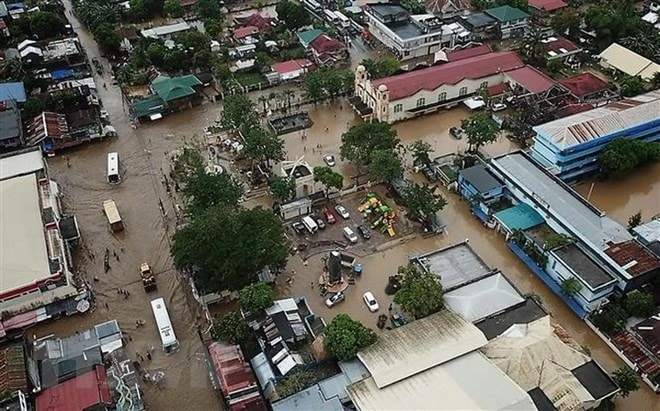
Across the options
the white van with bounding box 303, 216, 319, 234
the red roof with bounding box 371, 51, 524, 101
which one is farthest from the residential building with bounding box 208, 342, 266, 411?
the red roof with bounding box 371, 51, 524, 101

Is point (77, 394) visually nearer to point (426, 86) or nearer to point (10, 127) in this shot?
point (10, 127)

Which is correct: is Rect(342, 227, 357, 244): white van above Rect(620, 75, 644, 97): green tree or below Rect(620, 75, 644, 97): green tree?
below

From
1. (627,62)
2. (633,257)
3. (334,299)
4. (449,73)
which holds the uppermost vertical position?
(449,73)

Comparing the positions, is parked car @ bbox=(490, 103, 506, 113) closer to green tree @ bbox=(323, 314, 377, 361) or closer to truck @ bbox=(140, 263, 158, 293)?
green tree @ bbox=(323, 314, 377, 361)

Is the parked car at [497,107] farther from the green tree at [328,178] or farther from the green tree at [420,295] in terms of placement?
the green tree at [420,295]

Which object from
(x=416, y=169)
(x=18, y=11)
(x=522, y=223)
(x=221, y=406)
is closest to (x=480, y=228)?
(x=522, y=223)

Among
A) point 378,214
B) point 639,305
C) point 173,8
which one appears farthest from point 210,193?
point 173,8

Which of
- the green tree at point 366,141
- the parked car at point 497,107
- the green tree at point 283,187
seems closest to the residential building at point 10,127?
the green tree at point 283,187
